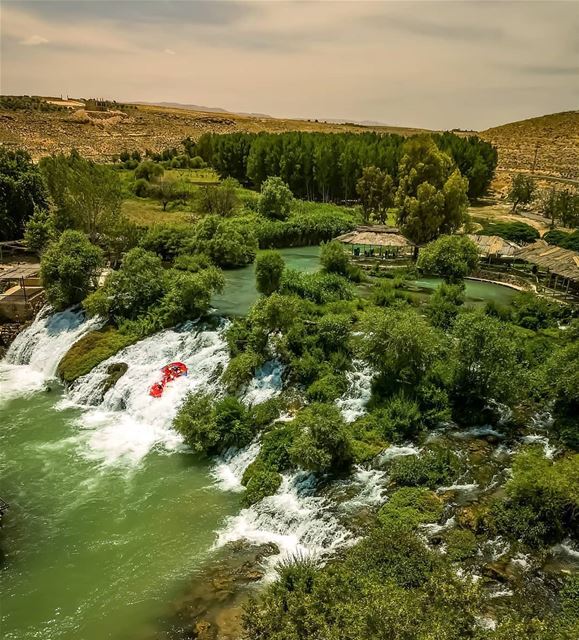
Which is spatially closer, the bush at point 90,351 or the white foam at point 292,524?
the white foam at point 292,524

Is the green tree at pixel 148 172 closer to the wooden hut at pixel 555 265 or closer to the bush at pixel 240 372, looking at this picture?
the wooden hut at pixel 555 265

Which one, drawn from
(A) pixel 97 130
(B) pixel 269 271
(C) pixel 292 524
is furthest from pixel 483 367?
(A) pixel 97 130

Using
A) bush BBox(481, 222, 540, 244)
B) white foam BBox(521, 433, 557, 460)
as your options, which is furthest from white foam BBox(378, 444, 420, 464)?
bush BBox(481, 222, 540, 244)

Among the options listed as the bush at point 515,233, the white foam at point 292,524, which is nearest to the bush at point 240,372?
the white foam at point 292,524

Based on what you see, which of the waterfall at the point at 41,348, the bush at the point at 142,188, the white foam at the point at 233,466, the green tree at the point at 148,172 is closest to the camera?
the white foam at the point at 233,466

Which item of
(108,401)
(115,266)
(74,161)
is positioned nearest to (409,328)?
(108,401)

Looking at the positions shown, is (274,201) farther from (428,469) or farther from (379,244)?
(428,469)

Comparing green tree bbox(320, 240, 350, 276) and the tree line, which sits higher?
the tree line

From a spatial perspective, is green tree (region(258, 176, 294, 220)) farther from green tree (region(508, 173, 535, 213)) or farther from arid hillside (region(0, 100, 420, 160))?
arid hillside (region(0, 100, 420, 160))
